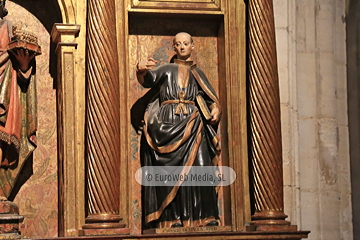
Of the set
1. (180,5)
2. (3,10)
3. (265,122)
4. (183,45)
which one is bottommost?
(265,122)

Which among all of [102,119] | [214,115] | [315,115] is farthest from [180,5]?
[315,115]

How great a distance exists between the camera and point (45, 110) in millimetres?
7070

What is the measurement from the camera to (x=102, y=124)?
260 inches

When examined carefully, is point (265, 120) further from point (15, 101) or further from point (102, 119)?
point (15, 101)

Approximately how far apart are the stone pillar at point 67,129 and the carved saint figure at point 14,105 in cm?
23

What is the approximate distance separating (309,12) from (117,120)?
7.54ft

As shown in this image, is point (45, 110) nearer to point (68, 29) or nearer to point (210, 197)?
point (68, 29)

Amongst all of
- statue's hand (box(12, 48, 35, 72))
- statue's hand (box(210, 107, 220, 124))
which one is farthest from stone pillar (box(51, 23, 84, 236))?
statue's hand (box(210, 107, 220, 124))

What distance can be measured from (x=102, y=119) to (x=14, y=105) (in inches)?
28.3

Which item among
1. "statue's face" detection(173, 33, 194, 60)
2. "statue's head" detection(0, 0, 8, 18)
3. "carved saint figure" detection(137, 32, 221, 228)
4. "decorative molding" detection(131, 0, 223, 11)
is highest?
"decorative molding" detection(131, 0, 223, 11)

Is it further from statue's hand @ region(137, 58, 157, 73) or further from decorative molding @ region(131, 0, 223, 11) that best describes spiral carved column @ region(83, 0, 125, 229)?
decorative molding @ region(131, 0, 223, 11)

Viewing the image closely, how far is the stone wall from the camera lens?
24.7 feet

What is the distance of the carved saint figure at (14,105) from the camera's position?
6613mm

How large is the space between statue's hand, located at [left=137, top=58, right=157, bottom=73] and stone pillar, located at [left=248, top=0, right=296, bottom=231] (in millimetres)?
846
